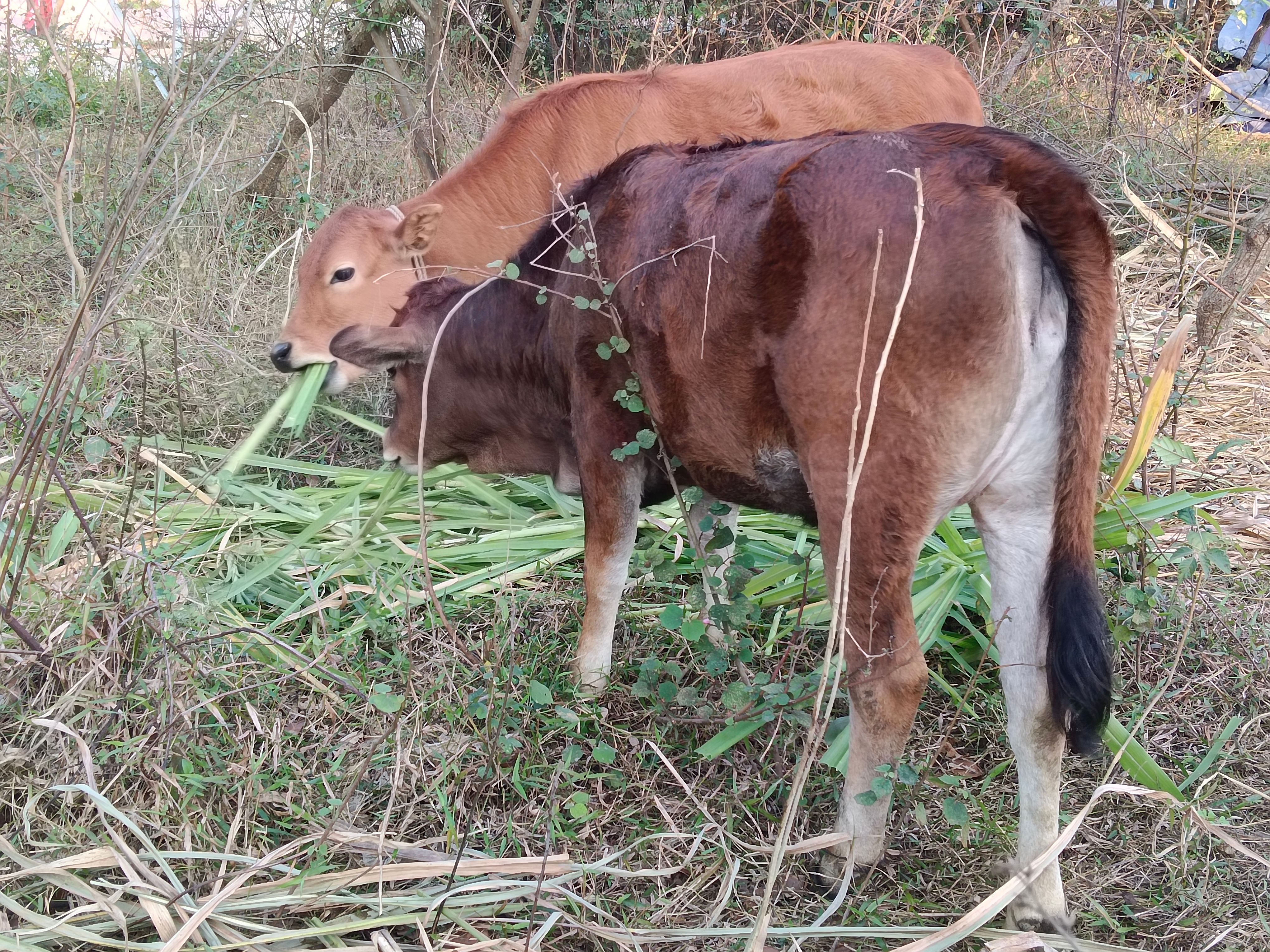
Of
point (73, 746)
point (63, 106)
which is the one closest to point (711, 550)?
point (73, 746)

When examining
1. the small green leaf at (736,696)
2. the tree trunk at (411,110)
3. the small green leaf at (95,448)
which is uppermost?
the tree trunk at (411,110)

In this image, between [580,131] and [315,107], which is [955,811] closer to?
[580,131]

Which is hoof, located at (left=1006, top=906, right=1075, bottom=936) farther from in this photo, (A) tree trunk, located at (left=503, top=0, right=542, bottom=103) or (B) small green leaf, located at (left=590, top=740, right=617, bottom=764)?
(A) tree trunk, located at (left=503, top=0, right=542, bottom=103)

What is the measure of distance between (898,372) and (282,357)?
11.1ft

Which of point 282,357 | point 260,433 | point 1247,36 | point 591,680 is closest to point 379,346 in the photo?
point 260,433

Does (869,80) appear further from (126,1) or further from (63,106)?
(63,106)

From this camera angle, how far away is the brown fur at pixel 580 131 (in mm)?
5020

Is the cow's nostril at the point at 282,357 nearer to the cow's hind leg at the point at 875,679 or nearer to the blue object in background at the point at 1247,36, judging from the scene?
the cow's hind leg at the point at 875,679

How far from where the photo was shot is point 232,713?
294 cm

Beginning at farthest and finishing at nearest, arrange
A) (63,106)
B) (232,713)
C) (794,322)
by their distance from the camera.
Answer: (63,106)
(232,713)
(794,322)

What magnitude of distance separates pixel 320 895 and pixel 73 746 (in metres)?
0.88

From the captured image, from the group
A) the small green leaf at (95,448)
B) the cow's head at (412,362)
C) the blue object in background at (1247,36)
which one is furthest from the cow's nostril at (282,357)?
the blue object in background at (1247,36)

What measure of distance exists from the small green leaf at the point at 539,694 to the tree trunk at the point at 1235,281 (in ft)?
9.65

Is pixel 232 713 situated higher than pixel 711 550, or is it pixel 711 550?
pixel 711 550
